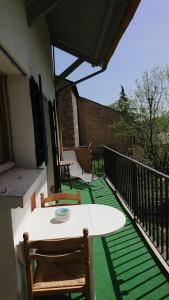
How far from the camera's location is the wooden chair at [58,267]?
168 cm

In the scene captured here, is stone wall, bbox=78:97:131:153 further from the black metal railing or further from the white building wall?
the white building wall

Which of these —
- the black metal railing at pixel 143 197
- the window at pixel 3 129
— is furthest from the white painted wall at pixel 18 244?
the black metal railing at pixel 143 197

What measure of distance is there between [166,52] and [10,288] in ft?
51.8

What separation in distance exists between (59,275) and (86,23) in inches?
146

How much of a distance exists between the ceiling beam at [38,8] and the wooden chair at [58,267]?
209 cm

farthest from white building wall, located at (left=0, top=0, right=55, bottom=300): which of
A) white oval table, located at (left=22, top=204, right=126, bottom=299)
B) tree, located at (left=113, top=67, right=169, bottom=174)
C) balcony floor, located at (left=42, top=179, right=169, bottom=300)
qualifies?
tree, located at (left=113, top=67, right=169, bottom=174)

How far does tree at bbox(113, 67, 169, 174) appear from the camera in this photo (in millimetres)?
12906

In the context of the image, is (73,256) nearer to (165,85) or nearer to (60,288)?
(60,288)

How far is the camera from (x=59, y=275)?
6.43ft

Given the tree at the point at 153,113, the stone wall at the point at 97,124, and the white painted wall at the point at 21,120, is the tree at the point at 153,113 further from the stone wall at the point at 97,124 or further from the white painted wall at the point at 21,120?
the white painted wall at the point at 21,120

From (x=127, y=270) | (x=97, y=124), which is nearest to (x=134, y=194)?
(x=127, y=270)

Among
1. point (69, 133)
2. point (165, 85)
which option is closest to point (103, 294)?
point (69, 133)

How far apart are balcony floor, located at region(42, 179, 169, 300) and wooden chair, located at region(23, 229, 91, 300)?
40cm

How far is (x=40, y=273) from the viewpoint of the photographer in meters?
1.99
